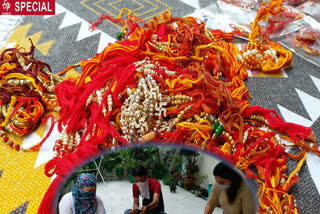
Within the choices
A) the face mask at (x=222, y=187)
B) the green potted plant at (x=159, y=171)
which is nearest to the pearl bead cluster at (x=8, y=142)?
the green potted plant at (x=159, y=171)

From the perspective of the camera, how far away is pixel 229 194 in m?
0.60

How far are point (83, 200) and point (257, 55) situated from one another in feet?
Result: 2.97

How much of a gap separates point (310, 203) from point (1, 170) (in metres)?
0.84

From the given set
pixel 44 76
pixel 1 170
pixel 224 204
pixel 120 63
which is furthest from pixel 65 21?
pixel 224 204

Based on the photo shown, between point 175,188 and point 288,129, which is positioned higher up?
point 175,188

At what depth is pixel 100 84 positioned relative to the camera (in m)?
1.03

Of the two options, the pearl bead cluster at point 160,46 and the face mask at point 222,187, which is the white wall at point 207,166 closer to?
the face mask at point 222,187

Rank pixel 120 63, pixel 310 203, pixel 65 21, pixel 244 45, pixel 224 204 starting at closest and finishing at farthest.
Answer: pixel 224 204, pixel 310 203, pixel 120 63, pixel 244 45, pixel 65 21

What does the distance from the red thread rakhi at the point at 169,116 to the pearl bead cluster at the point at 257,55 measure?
0.53 ft

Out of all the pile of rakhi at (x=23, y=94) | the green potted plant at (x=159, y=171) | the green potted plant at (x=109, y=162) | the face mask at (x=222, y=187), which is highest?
the face mask at (x=222, y=187)

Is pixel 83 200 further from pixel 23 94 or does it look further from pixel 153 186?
pixel 23 94

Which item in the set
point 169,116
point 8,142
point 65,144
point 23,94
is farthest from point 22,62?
point 169,116

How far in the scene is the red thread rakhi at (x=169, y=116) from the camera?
877mm

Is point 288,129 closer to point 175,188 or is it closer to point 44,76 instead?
point 175,188
